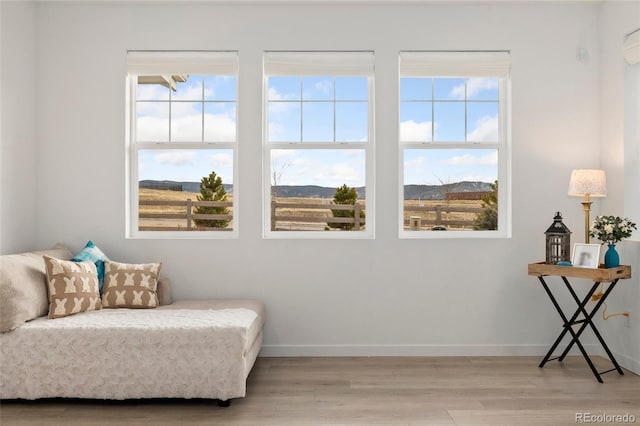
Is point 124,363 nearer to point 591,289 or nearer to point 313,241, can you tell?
point 313,241

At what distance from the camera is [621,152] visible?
13.6 feet

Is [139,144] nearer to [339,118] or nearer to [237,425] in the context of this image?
[339,118]

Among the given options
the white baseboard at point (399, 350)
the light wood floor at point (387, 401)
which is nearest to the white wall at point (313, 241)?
the white baseboard at point (399, 350)

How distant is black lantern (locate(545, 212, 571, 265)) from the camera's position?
4039 millimetres

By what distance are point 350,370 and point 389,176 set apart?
160 centimetres

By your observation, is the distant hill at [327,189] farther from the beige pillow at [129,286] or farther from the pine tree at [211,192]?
the beige pillow at [129,286]

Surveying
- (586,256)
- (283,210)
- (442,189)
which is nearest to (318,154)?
(283,210)

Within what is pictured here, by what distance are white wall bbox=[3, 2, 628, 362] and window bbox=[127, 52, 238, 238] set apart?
0.53 ft

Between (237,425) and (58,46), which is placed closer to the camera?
(237,425)

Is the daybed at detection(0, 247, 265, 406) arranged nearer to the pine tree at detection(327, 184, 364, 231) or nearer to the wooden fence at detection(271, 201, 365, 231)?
the wooden fence at detection(271, 201, 365, 231)

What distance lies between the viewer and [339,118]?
4535mm

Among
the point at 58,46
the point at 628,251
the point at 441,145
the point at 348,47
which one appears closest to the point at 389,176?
the point at 441,145

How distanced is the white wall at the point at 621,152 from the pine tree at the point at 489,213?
34.2 inches

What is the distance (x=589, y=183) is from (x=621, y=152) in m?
0.43
